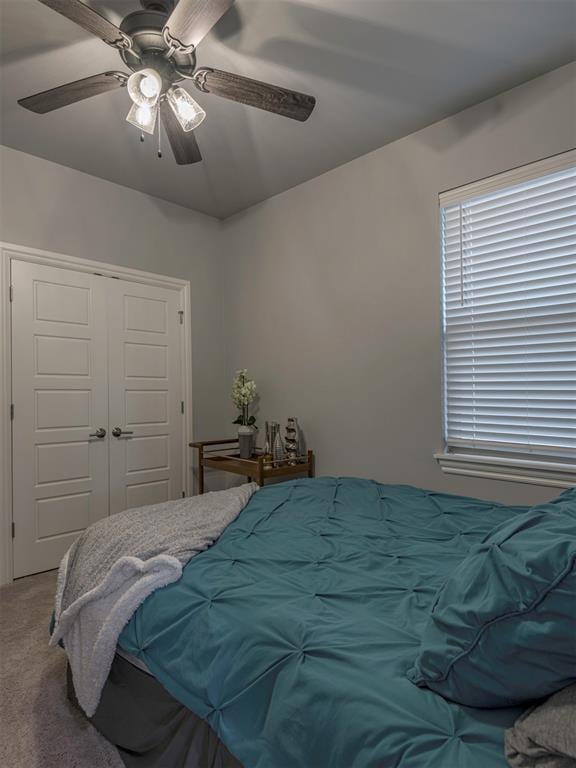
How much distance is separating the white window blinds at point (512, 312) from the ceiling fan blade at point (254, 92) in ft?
3.88

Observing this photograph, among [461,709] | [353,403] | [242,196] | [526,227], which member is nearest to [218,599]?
[461,709]

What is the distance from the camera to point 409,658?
96 centimetres

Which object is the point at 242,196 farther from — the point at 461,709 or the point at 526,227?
the point at 461,709

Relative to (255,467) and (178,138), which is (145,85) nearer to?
(178,138)

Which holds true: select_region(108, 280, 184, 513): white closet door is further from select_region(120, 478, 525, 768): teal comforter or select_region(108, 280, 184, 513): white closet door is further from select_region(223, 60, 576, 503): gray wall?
select_region(120, 478, 525, 768): teal comforter

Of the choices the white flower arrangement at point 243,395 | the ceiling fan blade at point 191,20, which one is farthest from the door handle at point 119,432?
the ceiling fan blade at point 191,20

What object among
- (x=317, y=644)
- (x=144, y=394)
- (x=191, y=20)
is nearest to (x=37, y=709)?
(x=317, y=644)

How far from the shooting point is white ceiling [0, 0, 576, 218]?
195cm

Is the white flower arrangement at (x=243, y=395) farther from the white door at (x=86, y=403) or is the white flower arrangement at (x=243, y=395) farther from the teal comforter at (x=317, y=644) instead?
the teal comforter at (x=317, y=644)

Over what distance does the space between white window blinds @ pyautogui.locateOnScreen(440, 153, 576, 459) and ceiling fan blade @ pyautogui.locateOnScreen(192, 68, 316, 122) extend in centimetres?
118

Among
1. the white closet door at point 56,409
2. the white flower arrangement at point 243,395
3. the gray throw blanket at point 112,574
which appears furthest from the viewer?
the white flower arrangement at point 243,395

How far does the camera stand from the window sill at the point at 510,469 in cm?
226

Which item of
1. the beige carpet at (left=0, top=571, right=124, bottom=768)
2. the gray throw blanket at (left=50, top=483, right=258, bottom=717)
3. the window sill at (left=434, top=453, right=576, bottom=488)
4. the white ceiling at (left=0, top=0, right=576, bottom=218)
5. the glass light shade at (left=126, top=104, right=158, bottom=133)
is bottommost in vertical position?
the beige carpet at (left=0, top=571, right=124, bottom=768)

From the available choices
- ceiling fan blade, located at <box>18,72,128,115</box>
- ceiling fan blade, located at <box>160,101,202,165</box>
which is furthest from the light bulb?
ceiling fan blade, located at <box>160,101,202,165</box>
